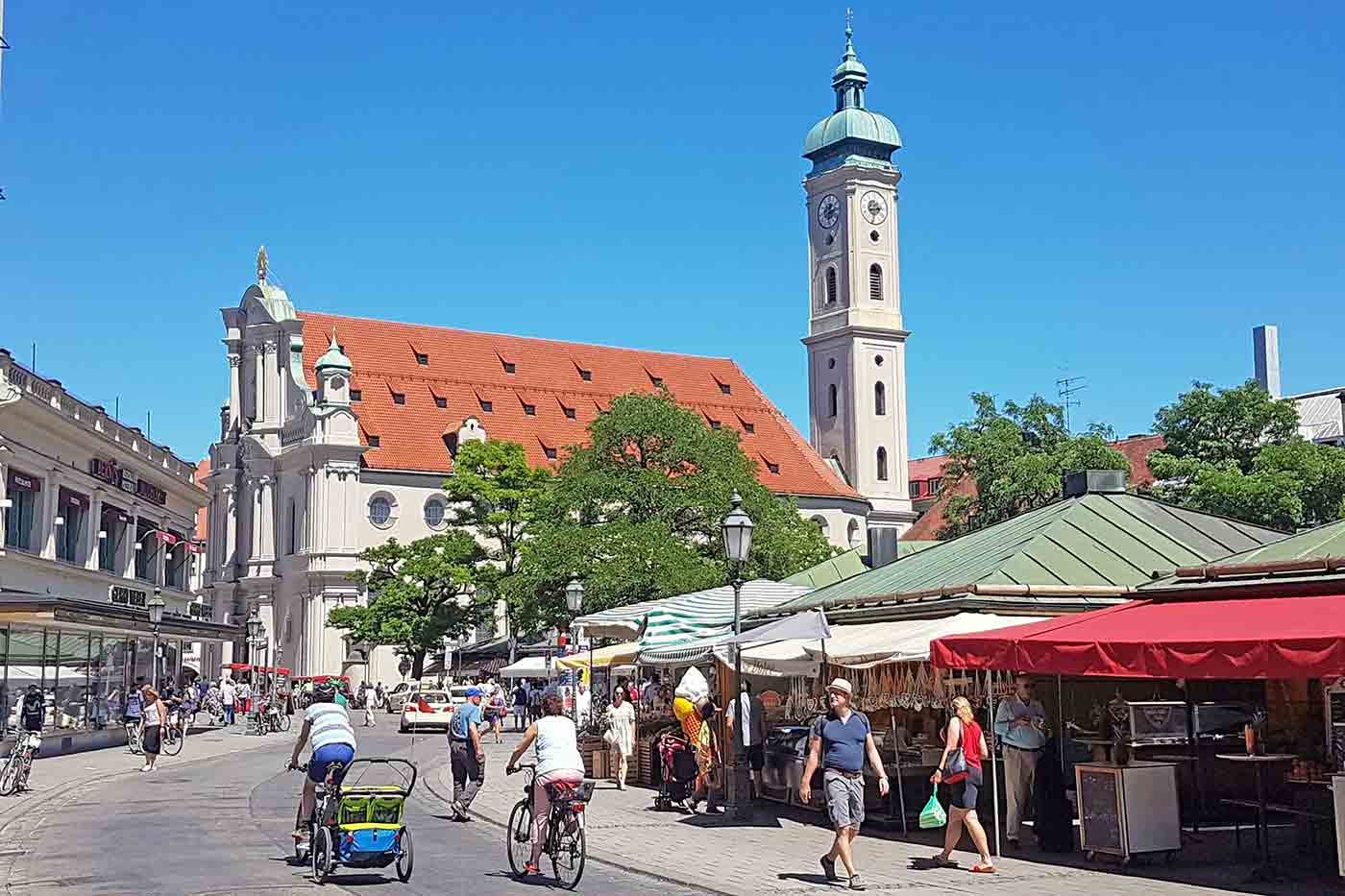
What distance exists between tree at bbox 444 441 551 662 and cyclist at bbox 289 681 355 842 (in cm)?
5246

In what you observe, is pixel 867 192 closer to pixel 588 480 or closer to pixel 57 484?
pixel 588 480

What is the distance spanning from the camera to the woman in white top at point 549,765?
14047mm

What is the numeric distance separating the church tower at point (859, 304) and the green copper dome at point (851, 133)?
0.06 meters

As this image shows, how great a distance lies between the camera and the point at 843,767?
14.1m

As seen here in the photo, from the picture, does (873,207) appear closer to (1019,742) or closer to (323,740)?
(1019,742)

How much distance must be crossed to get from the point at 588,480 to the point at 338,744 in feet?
119

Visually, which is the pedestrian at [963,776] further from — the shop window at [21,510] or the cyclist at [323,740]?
the shop window at [21,510]

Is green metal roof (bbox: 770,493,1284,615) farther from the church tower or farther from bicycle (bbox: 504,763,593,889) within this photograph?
the church tower

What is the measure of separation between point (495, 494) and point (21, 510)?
79.9ft

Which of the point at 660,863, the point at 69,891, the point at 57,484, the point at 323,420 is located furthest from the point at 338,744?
the point at 323,420

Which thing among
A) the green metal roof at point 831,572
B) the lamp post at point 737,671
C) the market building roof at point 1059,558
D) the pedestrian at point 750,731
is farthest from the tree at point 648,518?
the lamp post at point 737,671

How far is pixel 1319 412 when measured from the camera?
84.1 meters

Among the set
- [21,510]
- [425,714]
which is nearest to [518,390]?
[425,714]

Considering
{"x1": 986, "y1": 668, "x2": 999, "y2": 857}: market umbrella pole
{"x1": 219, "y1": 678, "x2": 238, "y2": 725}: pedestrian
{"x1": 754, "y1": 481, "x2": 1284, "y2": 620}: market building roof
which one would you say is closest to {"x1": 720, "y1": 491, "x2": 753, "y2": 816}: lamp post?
{"x1": 754, "y1": 481, "x2": 1284, "y2": 620}: market building roof
